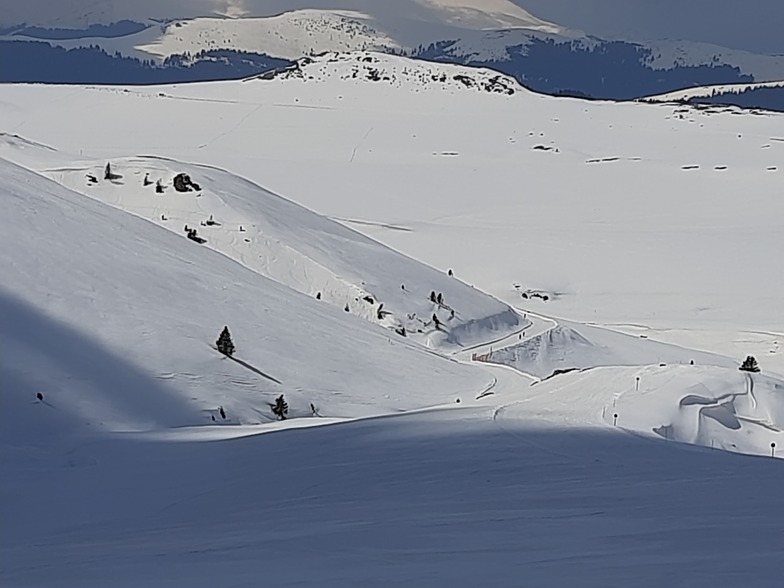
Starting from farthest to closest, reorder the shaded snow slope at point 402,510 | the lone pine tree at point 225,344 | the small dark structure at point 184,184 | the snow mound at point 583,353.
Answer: the small dark structure at point 184,184 → the snow mound at point 583,353 → the lone pine tree at point 225,344 → the shaded snow slope at point 402,510

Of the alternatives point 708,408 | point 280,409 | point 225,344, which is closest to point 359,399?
point 280,409

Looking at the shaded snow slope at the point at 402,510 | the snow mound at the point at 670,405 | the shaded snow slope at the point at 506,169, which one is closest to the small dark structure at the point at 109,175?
the shaded snow slope at the point at 506,169

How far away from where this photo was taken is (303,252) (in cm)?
1867

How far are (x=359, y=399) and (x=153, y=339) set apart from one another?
227cm

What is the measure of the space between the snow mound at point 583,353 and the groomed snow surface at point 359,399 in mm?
65

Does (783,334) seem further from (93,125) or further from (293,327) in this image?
(93,125)

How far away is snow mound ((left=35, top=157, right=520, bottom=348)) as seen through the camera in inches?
704

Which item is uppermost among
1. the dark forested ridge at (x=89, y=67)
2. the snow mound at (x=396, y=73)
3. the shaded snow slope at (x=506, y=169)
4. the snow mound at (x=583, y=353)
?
the snow mound at (x=396, y=73)

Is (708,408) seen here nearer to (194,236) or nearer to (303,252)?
(303,252)

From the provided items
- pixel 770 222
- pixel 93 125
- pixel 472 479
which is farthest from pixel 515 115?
pixel 472 479

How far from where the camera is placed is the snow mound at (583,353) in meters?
18.3

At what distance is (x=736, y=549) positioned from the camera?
4969 millimetres

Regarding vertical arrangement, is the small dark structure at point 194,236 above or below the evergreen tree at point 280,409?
above

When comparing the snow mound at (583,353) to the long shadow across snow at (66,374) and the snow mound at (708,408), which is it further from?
the long shadow across snow at (66,374)
